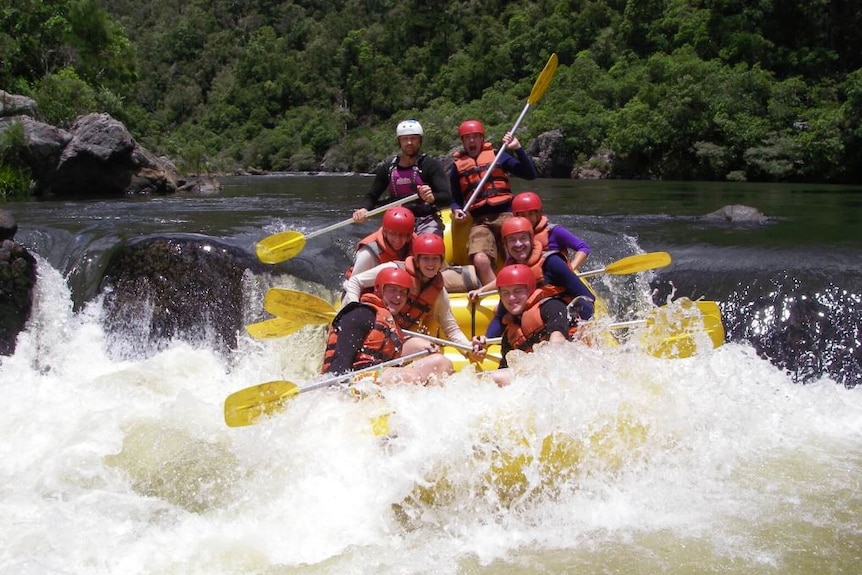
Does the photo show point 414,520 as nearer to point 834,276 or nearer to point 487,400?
point 487,400

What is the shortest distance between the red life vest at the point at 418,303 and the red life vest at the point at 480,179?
1.63 meters

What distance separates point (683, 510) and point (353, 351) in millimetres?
1824

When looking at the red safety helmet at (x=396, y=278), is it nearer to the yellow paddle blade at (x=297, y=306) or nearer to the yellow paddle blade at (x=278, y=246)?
the yellow paddle blade at (x=297, y=306)

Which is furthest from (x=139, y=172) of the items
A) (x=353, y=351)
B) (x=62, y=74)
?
(x=353, y=351)

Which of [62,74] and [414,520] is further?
[62,74]

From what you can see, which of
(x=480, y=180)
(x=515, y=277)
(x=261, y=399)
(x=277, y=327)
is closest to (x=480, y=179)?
(x=480, y=180)

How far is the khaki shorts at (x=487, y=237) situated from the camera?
5.95 metres

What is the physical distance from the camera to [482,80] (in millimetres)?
51312

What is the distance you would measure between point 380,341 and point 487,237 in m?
1.85

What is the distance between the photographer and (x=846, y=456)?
14.5ft

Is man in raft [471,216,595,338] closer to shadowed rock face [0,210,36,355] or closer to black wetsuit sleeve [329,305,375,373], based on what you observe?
black wetsuit sleeve [329,305,375,373]

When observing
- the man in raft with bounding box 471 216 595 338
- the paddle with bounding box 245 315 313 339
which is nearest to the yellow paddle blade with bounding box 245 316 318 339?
the paddle with bounding box 245 315 313 339

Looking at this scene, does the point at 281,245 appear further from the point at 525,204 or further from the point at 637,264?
the point at 637,264

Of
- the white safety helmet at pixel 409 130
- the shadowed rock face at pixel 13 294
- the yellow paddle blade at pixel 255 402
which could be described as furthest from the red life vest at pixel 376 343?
the shadowed rock face at pixel 13 294
